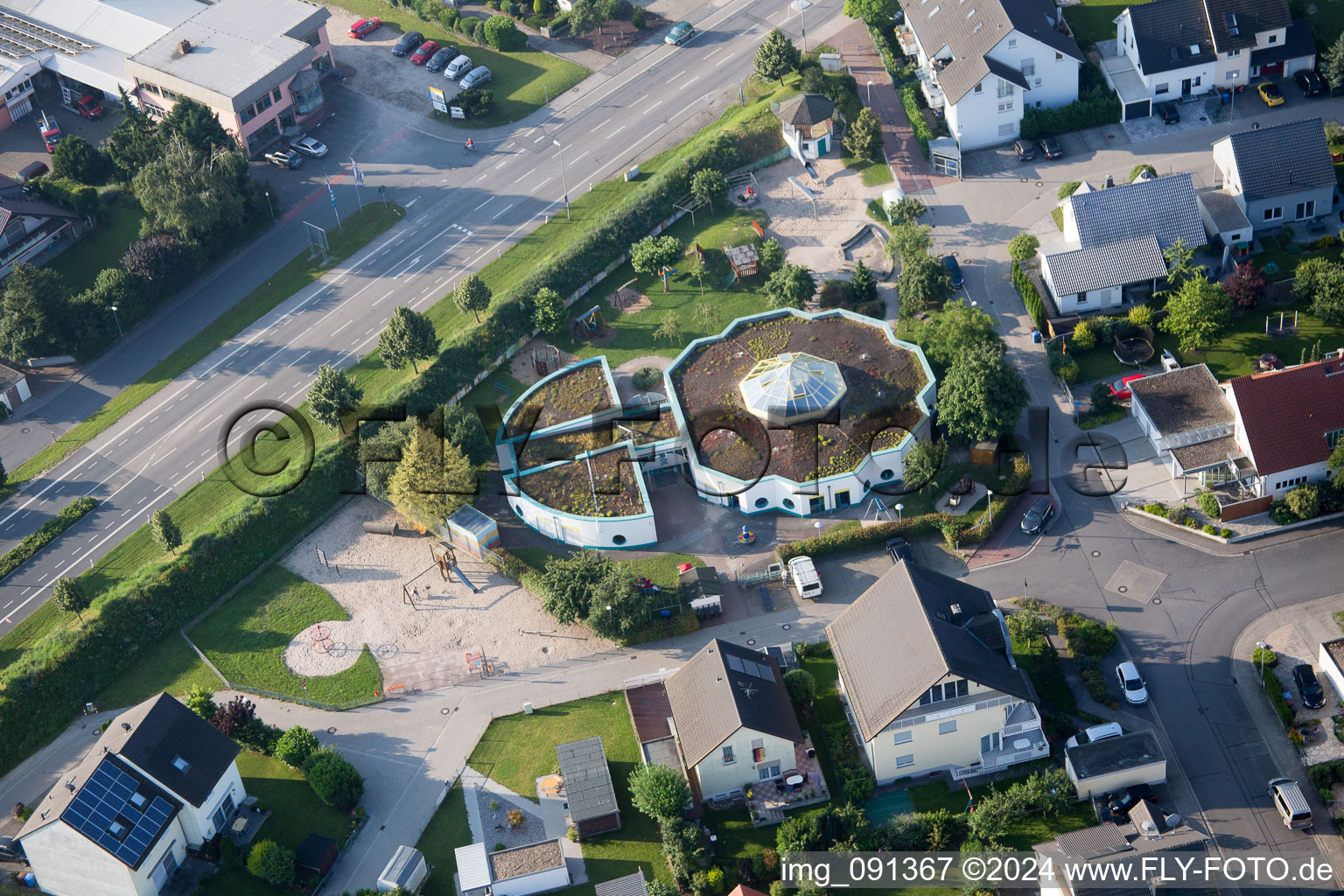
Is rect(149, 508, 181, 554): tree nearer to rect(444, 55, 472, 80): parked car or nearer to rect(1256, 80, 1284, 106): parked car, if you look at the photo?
rect(444, 55, 472, 80): parked car

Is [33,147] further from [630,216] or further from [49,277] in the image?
[630,216]

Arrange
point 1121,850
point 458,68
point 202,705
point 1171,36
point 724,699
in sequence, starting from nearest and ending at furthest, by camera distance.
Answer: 1. point 1121,850
2. point 724,699
3. point 202,705
4. point 1171,36
5. point 458,68

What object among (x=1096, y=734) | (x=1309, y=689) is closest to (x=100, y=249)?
(x=1096, y=734)

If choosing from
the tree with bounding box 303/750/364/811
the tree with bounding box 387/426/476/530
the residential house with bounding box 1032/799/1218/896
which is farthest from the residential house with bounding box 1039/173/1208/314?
the tree with bounding box 303/750/364/811

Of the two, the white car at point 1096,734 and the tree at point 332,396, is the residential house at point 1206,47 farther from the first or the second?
the tree at point 332,396

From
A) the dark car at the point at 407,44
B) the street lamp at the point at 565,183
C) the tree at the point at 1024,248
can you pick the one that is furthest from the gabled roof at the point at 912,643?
the dark car at the point at 407,44

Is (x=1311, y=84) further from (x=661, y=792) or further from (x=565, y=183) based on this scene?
(x=661, y=792)

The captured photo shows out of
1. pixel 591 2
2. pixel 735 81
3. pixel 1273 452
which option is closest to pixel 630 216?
pixel 735 81
